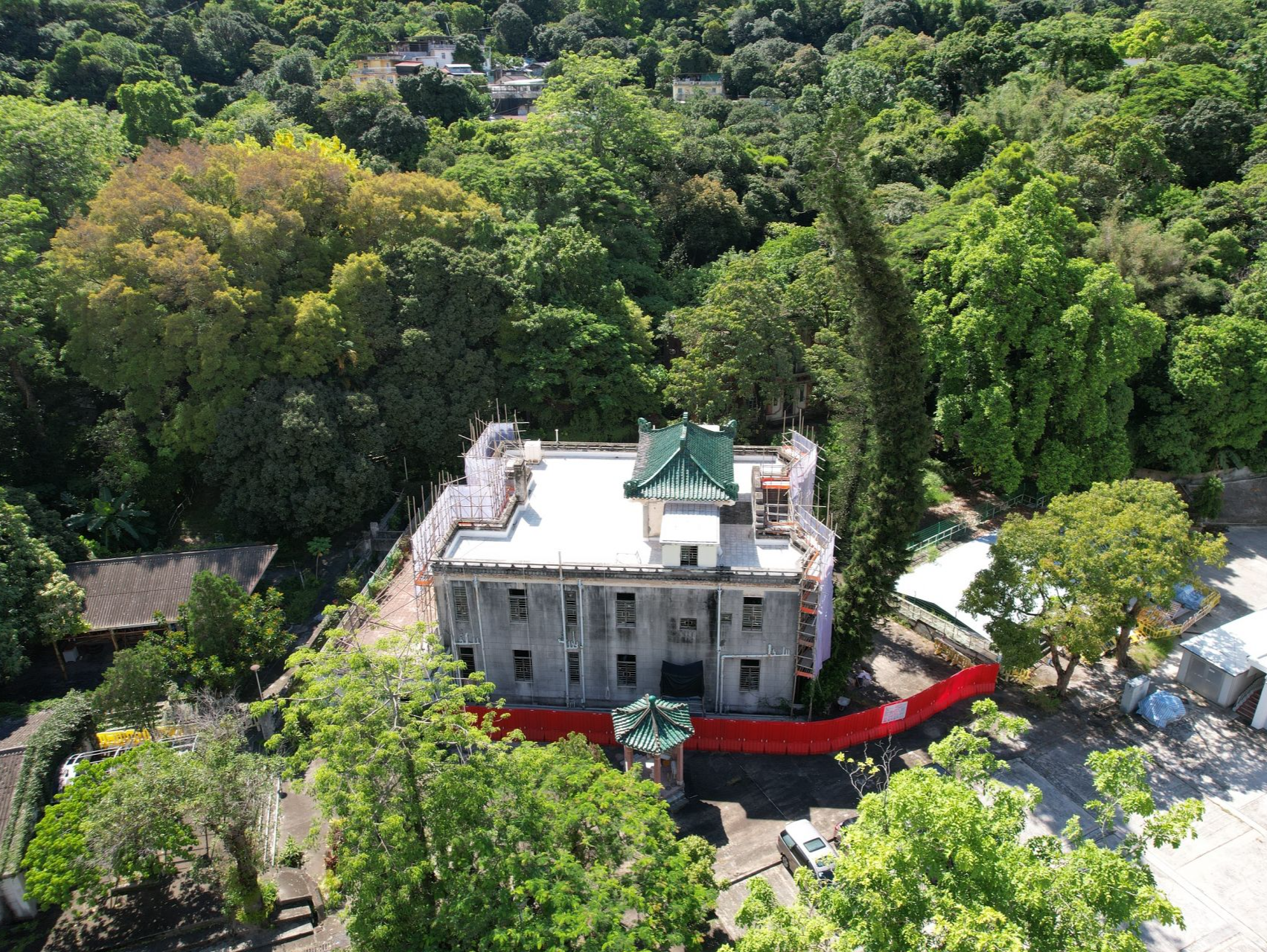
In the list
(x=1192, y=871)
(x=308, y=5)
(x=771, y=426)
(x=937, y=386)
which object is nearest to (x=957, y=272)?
(x=937, y=386)

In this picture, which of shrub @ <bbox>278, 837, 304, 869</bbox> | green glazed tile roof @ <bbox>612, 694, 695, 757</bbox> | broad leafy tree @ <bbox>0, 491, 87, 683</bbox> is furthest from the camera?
broad leafy tree @ <bbox>0, 491, 87, 683</bbox>

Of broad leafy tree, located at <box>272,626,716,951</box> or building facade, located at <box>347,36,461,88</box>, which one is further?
building facade, located at <box>347,36,461,88</box>

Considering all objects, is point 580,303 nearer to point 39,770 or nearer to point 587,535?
point 587,535

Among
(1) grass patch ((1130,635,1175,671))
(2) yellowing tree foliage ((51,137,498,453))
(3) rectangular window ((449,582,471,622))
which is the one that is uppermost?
(2) yellowing tree foliage ((51,137,498,453))

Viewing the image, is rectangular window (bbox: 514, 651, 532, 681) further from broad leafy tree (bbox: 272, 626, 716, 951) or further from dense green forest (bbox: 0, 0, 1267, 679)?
dense green forest (bbox: 0, 0, 1267, 679)

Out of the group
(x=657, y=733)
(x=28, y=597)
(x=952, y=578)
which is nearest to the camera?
(x=657, y=733)

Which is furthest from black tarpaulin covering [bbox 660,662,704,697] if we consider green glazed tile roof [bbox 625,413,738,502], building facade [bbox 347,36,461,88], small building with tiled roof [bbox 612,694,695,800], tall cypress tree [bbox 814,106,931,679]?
building facade [bbox 347,36,461,88]

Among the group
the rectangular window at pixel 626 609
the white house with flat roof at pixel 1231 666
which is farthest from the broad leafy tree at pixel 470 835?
the white house with flat roof at pixel 1231 666

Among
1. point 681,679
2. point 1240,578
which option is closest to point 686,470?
point 681,679
